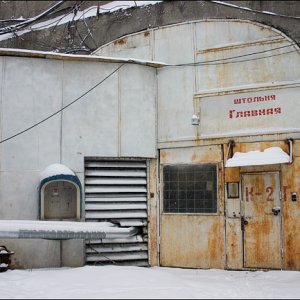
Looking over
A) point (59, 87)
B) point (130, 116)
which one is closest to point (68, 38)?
point (59, 87)

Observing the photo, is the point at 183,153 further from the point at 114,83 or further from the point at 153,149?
the point at 114,83

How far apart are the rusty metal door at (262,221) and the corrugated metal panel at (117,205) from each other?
2444 mm

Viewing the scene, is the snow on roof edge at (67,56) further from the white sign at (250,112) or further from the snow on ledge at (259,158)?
the snow on ledge at (259,158)

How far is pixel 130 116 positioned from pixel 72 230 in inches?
125

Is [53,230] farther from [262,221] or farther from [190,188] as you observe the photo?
[262,221]

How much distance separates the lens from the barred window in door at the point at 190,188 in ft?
38.5

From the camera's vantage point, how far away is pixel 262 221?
11.1m

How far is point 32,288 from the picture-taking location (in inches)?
345

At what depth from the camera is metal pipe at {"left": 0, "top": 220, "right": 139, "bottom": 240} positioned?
33.4 feet

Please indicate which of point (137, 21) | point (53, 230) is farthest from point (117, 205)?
point (137, 21)

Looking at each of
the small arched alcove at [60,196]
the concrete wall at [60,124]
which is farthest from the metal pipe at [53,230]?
the concrete wall at [60,124]

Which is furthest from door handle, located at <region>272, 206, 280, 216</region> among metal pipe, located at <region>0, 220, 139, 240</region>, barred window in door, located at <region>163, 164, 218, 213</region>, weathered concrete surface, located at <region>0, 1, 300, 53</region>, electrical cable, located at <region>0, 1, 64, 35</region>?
electrical cable, located at <region>0, 1, 64, 35</region>

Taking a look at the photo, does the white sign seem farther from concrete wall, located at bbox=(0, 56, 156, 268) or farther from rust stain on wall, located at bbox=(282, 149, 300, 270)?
concrete wall, located at bbox=(0, 56, 156, 268)

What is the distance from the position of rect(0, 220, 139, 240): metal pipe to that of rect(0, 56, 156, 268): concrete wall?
84cm
